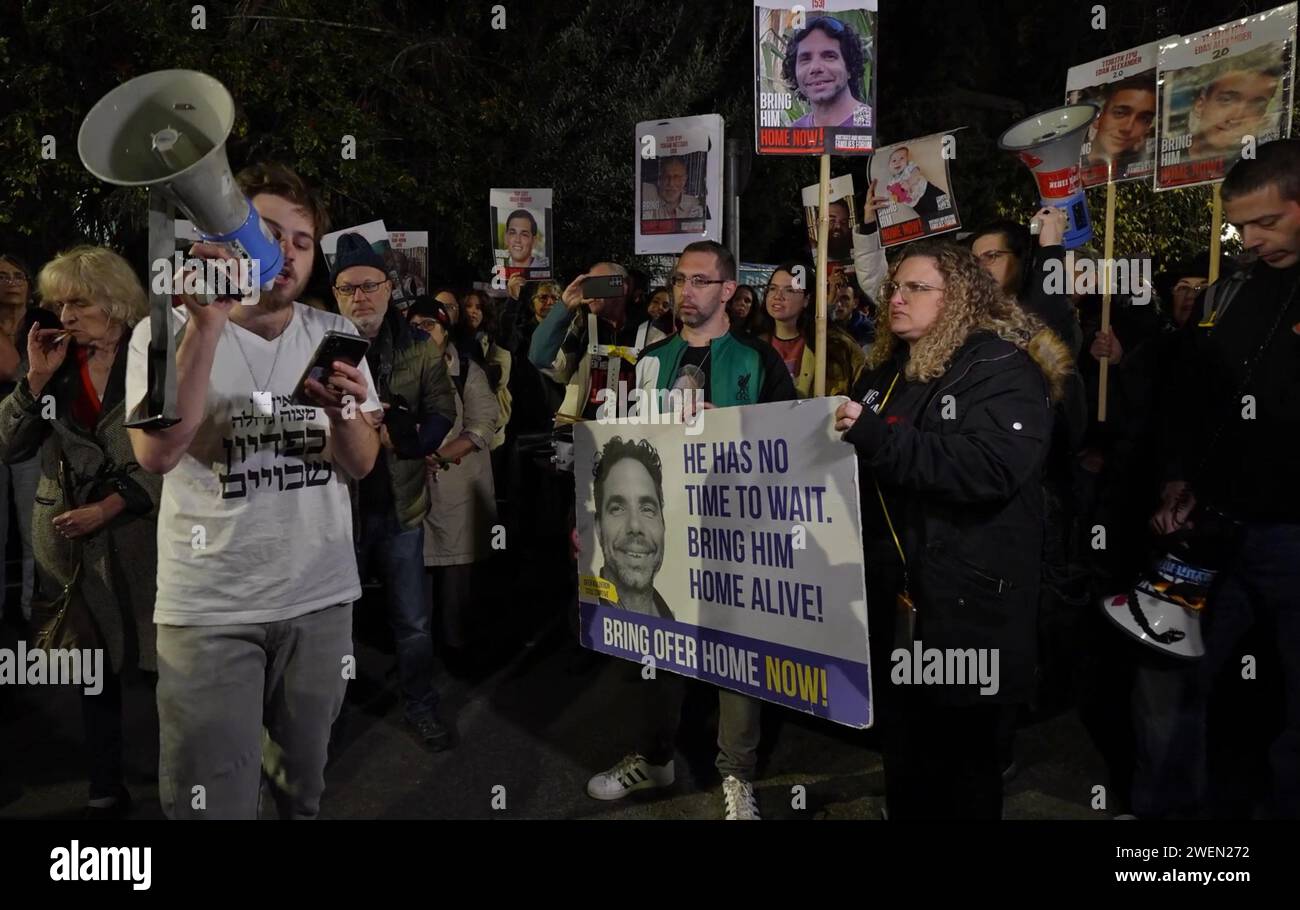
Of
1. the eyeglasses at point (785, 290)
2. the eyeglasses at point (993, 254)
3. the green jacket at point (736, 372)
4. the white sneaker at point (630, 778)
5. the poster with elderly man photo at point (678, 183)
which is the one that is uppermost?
the poster with elderly man photo at point (678, 183)

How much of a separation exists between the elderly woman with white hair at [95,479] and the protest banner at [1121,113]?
4946 mm

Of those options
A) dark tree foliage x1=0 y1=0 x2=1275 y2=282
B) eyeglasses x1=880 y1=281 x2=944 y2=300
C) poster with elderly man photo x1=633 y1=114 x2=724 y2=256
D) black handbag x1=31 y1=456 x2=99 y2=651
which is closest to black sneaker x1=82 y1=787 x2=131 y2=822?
black handbag x1=31 y1=456 x2=99 y2=651

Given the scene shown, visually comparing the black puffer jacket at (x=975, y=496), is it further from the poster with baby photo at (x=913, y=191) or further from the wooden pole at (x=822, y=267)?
the poster with baby photo at (x=913, y=191)

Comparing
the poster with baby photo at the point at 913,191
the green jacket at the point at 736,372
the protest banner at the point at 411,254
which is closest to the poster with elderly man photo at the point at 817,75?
the green jacket at the point at 736,372

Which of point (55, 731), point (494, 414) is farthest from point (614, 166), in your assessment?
point (55, 731)

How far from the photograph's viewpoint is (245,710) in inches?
116

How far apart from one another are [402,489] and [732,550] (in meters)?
2.01

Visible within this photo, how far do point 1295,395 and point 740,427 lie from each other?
174 cm

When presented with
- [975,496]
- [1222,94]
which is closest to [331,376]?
[975,496]

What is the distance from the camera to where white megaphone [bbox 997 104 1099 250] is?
582cm

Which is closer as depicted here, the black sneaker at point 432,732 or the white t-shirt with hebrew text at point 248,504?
the white t-shirt with hebrew text at point 248,504

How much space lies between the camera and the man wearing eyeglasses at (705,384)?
4.41 m

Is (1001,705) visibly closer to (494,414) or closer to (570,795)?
(570,795)

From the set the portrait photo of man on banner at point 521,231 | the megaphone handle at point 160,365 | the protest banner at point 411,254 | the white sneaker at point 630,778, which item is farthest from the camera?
the protest banner at point 411,254
